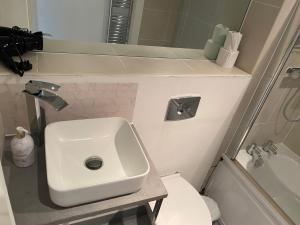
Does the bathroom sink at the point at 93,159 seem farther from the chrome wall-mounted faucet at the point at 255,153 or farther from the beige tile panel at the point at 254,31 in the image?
the chrome wall-mounted faucet at the point at 255,153

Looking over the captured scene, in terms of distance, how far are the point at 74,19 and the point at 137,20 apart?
13.9 inches

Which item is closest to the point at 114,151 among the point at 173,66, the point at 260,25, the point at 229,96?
the point at 173,66

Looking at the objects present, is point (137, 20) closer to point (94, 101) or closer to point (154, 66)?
point (154, 66)

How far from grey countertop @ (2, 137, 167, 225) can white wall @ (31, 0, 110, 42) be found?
24.1 inches

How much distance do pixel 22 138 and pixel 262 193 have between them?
135cm

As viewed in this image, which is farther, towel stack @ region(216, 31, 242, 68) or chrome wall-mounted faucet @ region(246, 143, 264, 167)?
chrome wall-mounted faucet @ region(246, 143, 264, 167)

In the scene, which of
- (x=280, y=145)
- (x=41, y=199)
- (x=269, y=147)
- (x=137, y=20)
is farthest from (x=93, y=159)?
(x=280, y=145)

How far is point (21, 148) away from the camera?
0.82 meters

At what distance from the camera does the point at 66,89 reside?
3.12 feet

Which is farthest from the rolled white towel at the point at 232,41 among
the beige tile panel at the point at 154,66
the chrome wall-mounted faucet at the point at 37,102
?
the chrome wall-mounted faucet at the point at 37,102

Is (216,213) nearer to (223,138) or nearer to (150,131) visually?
(223,138)

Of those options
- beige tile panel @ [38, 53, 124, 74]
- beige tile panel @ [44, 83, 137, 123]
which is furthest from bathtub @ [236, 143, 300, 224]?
beige tile panel @ [38, 53, 124, 74]

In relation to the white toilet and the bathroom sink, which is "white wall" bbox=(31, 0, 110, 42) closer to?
the bathroom sink

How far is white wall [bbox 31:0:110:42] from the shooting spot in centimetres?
114
